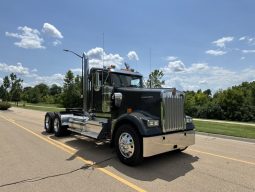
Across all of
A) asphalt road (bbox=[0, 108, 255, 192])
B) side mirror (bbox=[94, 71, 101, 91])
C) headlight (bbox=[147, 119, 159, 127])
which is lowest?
asphalt road (bbox=[0, 108, 255, 192])

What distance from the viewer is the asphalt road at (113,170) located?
464 cm

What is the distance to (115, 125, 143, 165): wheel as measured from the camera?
19.0ft

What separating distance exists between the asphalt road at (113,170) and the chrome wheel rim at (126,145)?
330 mm

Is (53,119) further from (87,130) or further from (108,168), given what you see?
(108,168)

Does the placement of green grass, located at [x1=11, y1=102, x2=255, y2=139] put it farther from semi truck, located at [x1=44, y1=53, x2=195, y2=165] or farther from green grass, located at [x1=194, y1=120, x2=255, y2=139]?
semi truck, located at [x1=44, y1=53, x2=195, y2=165]

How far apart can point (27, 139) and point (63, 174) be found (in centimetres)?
500

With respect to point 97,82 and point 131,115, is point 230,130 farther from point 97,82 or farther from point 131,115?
point 131,115

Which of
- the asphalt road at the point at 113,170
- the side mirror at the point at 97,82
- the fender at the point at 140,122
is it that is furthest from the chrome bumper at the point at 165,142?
the side mirror at the point at 97,82

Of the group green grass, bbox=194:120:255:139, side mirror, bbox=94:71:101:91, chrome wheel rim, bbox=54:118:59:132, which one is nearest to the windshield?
side mirror, bbox=94:71:101:91

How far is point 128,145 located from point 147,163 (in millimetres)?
730

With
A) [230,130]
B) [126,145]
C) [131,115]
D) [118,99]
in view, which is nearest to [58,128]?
[118,99]

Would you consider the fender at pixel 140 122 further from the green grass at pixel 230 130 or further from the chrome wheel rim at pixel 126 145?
the green grass at pixel 230 130

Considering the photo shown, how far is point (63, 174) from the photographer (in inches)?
207

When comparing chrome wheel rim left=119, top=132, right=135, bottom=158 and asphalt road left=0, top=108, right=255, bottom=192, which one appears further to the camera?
chrome wheel rim left=119, top=132, right=135, bottom=158
